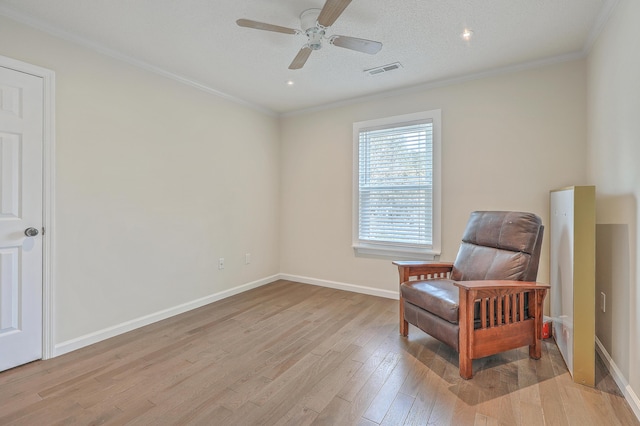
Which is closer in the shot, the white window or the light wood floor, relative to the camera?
the light wood floor

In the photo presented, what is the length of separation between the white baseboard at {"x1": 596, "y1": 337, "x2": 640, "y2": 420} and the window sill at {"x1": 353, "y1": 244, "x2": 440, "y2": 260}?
147 centimetres

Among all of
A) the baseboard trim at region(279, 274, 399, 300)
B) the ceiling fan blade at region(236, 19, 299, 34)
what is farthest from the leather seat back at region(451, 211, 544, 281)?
the ceiling fan blade at region(236, 19, 299, 34)

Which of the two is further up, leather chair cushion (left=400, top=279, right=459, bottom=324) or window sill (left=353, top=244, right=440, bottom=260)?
window sill (left=353, top=244, right=440, bottom=260)

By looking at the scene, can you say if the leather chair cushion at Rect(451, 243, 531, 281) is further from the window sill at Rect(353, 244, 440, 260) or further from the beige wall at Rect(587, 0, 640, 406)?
the window sill at Rect(353, 244, 440, 260)

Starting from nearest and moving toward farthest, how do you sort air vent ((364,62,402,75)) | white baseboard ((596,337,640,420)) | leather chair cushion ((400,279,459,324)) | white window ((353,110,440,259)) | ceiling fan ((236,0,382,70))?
white baseboard ((596,337,640,420)) → ceiling fan ((236,0,382,70)) → leather chair cushion ((400,279,459,324)) → air vent ((364,62,402,75)) → white window ((353,110,440,259))

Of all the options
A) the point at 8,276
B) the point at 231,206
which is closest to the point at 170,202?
the point at 231,206

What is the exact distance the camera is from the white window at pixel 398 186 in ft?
11.2

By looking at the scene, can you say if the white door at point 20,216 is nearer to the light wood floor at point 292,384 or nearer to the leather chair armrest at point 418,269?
the light wood floor at point 292,384

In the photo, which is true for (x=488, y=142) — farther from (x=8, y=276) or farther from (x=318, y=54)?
(x=8, y=276)

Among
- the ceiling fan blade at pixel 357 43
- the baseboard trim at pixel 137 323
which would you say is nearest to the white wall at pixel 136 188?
the baseboard trim at pixel 137 323

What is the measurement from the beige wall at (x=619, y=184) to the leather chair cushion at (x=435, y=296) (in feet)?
3.06

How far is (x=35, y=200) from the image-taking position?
2211mm

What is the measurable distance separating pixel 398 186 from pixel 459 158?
2.34 feet

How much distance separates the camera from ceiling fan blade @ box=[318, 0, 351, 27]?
168 cm
